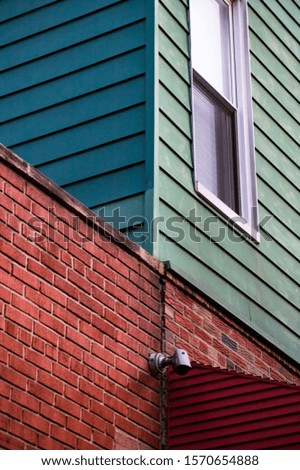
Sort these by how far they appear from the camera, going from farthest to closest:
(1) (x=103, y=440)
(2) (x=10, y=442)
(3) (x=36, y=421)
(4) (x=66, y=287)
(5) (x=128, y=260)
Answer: (5) (x=128, y=260) < (4) (x=66, y=287) < (1) (x=103, y=440) < (3) (x=36, y=421) < (2) (x=10, y=442)

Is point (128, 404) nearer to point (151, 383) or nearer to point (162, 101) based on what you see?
point (151, 383)

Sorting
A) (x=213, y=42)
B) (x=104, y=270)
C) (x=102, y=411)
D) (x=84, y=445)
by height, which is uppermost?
(x=213, y=42)

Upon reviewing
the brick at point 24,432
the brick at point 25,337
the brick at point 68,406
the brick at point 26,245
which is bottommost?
the brick at point 24,432

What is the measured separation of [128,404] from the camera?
19.2ft

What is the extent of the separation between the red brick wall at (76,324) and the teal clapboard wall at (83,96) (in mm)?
622

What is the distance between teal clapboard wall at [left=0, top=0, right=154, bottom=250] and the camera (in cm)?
684

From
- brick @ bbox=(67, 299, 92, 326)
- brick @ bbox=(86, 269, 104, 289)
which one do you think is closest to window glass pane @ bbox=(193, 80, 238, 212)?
brick @ bbox=(86, 269, 104, 289)

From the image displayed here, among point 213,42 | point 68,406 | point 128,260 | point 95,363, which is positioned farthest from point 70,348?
point 213,42

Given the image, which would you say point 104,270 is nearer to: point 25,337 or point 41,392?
point 25,337

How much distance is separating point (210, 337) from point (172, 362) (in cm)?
84

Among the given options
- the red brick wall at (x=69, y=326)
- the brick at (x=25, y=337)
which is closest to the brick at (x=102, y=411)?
the red brick wall at (x=69, y=326)

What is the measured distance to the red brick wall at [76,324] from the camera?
205 inches

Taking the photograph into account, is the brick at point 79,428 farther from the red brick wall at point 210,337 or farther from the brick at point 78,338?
Answer: the red brick wall at point 210,337

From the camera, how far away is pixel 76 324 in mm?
5680
